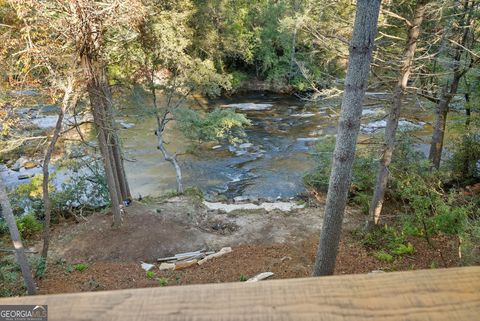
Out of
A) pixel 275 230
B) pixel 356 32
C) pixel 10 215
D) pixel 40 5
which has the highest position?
pixel 40 5

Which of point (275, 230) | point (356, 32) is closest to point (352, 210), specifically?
point (275, 230)

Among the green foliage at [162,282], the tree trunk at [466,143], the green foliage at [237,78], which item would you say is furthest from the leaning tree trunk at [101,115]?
the green foliage at [237,78]

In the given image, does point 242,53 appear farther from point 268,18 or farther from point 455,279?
point 455,279

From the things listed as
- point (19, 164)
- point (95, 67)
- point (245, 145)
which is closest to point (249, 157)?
point (245, 145)

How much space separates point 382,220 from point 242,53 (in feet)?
62.5

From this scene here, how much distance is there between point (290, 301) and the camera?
829mm

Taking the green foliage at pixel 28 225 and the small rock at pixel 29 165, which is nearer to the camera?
the green foliage at pixel 28 225

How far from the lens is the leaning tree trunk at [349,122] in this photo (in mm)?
3600

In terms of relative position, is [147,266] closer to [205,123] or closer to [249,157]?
[205,123]

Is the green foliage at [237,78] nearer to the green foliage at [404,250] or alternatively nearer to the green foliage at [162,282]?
the green foliage at [404,250]

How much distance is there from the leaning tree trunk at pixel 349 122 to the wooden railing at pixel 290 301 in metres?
3.14

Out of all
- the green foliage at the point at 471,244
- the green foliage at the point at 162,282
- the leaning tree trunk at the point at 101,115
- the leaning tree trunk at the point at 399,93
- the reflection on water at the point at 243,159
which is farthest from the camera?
the reflection on water at the point at 243,159

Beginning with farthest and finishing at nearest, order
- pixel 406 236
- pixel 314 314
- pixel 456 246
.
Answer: pixel 406 236
pixel 456 246
pixel 314 314

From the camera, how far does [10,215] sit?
613 centimetres
